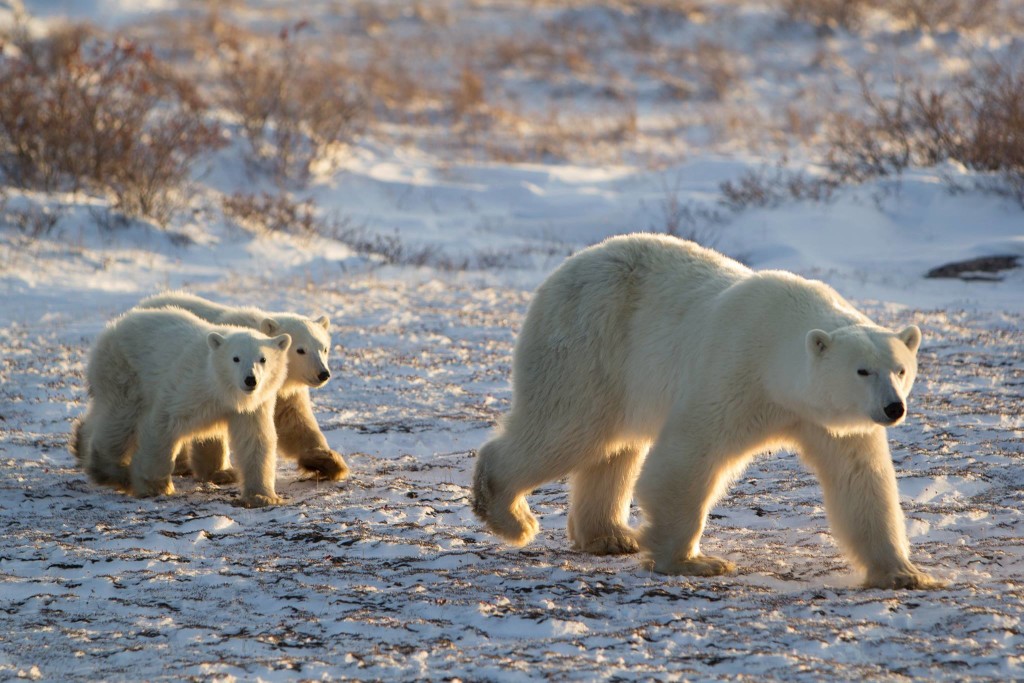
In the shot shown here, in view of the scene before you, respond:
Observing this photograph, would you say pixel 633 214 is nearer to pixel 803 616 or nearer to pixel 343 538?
pixel 343 538

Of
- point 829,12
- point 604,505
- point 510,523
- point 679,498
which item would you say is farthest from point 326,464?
point 829,12

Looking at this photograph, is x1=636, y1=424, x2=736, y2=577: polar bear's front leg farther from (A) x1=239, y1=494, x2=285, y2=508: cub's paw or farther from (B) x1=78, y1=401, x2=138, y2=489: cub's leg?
(B) x1=78, y1=401, x2=138, y2=489: cub's leg

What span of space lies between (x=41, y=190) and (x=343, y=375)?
6123 mm

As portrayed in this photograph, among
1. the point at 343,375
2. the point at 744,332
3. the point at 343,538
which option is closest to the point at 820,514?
the point at 744,332

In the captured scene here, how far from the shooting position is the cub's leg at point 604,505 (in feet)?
14.7

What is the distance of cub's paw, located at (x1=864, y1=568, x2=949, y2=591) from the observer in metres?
3.75

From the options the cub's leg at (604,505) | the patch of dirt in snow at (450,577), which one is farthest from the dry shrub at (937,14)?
the cub's leg at (604,505)

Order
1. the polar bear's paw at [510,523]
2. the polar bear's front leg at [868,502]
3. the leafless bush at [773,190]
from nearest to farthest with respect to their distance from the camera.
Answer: the polar bear's front leg at [868,502] → the polar bear's paw at [510,523] → the leafless bush at [773,190]

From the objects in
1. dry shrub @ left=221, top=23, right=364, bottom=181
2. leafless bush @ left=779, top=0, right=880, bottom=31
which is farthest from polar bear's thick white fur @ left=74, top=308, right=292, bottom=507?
leafless bush @ left=779, top=0, right=880, bottom=31

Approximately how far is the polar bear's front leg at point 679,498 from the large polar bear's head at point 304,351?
1952 millimetres

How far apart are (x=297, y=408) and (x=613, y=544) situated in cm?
193

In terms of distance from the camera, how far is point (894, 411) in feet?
11.2

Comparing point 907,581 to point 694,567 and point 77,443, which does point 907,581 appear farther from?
point 77,443

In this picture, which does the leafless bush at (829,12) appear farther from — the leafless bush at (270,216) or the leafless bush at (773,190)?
the leafless bush at (270,216)
